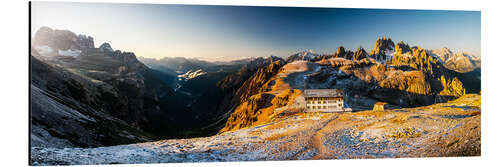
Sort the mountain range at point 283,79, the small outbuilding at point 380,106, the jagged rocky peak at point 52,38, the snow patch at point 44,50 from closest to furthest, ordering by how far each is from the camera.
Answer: the jagged rocky peak at point 52,38
the snow patch at point 44,50
the mountain range at point 283,79
the small outbuilding at point 380,106

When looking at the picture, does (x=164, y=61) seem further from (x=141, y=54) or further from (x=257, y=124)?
(x=257, y=124)

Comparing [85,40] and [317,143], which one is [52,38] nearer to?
[85,40]

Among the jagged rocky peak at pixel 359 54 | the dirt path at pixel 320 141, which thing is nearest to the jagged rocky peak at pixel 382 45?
the jagged rocky peak at pixel 359 54

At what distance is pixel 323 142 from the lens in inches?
413

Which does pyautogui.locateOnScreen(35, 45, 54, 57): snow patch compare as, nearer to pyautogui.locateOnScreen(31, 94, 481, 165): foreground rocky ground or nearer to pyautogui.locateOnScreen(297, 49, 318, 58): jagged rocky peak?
pyautogui.locateOnScreen(31, 94, 481, 165): foreground rocky ground

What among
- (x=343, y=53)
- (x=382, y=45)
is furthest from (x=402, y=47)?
(x=343, y=53)

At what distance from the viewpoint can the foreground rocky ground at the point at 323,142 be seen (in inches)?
364

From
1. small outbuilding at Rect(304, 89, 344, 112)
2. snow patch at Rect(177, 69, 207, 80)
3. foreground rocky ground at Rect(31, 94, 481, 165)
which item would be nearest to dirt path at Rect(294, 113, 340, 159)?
foreground rocky ground at Rect(31, 94, 481, 165)

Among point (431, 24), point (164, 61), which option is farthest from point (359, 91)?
point (164, 61)

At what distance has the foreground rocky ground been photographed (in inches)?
364

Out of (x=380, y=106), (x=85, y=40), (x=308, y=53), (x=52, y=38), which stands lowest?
(x=380, y=106)

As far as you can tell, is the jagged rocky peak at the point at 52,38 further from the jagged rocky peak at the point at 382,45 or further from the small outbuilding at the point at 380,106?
the small outbuilding at the point at 380,106

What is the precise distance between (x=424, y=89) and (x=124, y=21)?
1727 cm

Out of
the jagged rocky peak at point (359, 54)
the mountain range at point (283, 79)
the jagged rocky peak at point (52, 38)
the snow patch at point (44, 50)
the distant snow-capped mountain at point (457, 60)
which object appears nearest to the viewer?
the jagged rocky peak at point (52, 38)
